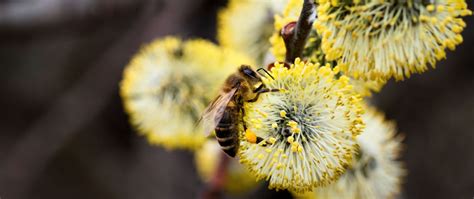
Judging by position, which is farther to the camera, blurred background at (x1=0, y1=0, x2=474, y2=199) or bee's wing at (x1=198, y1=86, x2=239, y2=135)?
blurred background at (x1=0, y1=0, x2=474, y2=199)

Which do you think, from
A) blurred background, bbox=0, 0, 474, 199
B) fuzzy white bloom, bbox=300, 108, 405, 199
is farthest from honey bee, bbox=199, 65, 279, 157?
blurred background, bbox=0, 0, 474, 199

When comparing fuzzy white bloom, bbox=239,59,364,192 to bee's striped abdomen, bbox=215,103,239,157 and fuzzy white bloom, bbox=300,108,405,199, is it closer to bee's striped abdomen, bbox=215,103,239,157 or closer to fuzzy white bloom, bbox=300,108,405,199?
bee's striped abdomen, bbox=215,103,239,157

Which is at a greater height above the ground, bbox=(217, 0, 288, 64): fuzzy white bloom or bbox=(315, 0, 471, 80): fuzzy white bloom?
bbox=(217, 0, 288, 64): fuzzy white bloom

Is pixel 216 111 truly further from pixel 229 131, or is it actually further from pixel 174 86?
pixel 174 86

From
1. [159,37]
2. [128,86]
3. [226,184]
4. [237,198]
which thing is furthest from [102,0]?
[237,198]

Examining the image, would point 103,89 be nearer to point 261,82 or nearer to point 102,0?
point 102,0
